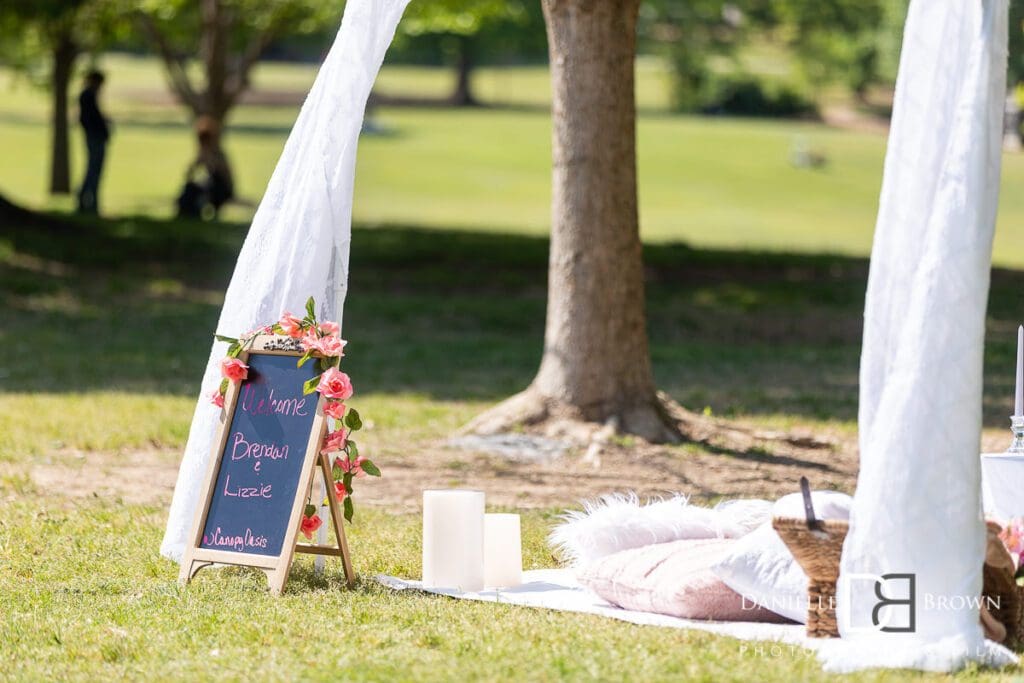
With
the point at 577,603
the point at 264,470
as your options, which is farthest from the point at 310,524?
the point at 577,603

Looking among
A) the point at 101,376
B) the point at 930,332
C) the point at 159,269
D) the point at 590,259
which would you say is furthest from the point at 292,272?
the point at 159,269

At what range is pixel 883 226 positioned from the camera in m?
5.02

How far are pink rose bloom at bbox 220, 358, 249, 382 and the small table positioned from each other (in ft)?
9.50

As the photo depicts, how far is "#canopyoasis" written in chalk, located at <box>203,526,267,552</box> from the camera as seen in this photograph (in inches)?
245

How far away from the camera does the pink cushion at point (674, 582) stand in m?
5.66

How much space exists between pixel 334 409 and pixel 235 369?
1.63ft

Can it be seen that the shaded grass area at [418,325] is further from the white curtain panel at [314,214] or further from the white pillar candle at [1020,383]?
the white pillar candle at [1020,383]

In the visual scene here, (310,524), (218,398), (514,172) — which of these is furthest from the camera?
(514,172)

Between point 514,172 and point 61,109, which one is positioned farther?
point 514,172

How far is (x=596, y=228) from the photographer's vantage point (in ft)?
32.1

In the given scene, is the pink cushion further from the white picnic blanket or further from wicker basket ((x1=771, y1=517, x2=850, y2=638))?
wicker basket ((x1=771, y1=517, x2=850, y2=638))

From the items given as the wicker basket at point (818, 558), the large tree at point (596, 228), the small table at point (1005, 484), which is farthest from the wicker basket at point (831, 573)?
the large tree at point (596, 228)

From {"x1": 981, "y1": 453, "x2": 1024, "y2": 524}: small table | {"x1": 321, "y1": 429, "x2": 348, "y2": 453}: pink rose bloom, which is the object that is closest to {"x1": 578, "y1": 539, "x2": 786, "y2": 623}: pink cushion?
{"x1": 981, "y1": 453, "x2": 1024, "y2": 524}: small table

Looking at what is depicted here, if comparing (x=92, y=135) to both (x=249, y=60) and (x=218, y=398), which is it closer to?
(x=249, y=60)
